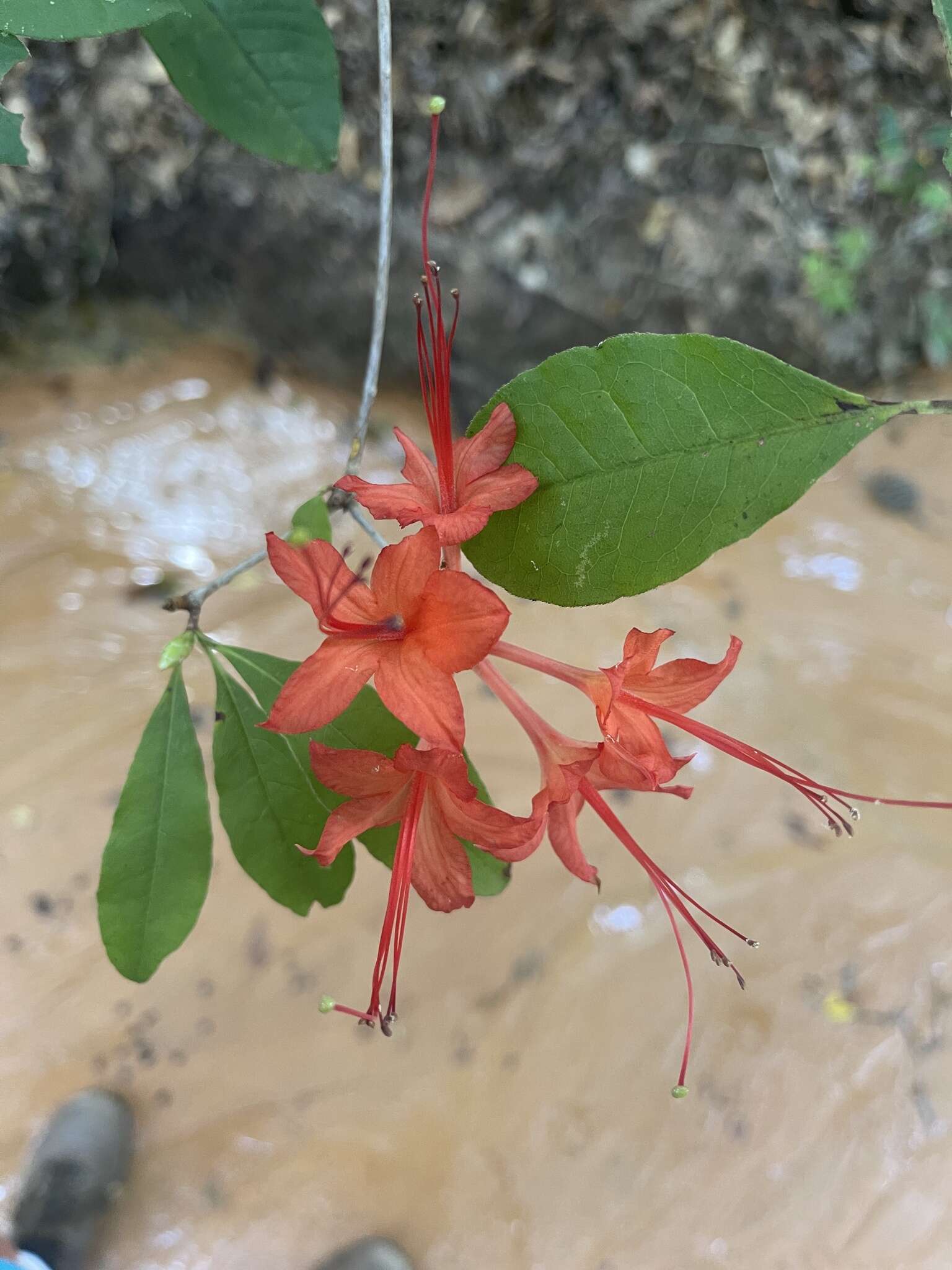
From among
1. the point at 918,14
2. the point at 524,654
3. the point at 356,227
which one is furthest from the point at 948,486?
the point at 524,654

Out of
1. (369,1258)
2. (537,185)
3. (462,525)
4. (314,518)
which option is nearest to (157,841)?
(314,518)

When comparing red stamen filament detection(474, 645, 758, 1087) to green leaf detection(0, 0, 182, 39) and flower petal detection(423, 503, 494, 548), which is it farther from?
green leaf detection(0, 0, 182, 39)

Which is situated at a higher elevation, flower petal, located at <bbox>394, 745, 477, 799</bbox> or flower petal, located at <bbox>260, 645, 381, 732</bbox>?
flower petal, located at <bbox>260, 645, 381, 732</bbox>

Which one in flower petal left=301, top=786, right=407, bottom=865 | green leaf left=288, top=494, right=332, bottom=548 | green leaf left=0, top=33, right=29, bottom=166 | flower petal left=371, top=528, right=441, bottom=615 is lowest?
flower petal left=301, top=786, right=407, bottom=865

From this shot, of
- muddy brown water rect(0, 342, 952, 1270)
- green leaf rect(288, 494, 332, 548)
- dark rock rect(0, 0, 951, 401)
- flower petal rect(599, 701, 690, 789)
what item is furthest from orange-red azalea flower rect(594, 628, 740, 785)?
dark rock rect(0, 0, 951, 401)

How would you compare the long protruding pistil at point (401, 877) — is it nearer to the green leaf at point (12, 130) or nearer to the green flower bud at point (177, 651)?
the green flower bud at point (177, 651)

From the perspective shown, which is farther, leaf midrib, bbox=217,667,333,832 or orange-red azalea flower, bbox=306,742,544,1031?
leaf midrib, bbox=217,667,333,832

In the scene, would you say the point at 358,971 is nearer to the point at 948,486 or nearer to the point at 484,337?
the point at 484,337

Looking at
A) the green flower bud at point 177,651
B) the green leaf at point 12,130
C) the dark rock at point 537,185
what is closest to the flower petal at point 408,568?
the green flower bud at point 177,651
